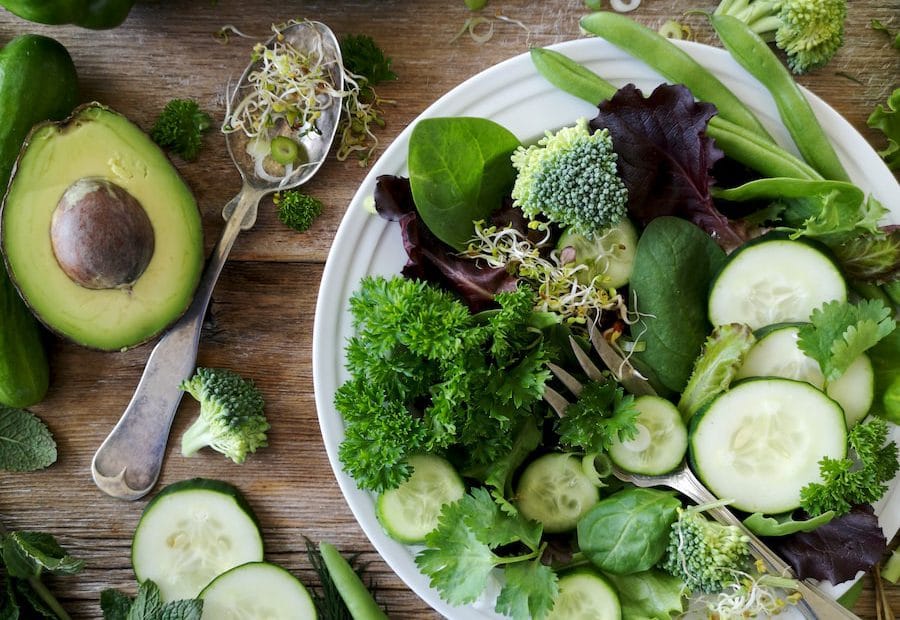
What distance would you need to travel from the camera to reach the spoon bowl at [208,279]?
2029 mm

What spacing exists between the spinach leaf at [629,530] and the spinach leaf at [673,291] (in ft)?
1.00

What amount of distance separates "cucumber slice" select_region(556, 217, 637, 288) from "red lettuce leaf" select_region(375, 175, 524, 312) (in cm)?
16

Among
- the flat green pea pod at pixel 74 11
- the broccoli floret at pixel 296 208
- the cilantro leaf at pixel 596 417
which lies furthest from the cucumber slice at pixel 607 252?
the flat green pea pod at pixel 74 11

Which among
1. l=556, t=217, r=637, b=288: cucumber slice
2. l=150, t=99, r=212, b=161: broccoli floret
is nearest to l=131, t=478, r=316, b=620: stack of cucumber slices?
l=150, t=99, r=212, b=161: broccoli floret

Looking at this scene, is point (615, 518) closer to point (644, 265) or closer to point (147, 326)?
point (644, 265)

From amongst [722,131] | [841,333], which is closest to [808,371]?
[841,333]

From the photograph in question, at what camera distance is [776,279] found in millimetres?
1810

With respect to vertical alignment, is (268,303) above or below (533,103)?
below

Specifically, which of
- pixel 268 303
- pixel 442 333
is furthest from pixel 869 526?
pixel 268 303

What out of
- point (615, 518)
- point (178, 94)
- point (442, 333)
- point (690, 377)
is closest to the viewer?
point (442, 333)

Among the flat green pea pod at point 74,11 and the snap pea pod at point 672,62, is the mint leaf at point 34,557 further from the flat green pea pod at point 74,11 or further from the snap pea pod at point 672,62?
the snap pea pod at point 672,62

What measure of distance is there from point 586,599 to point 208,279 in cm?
132

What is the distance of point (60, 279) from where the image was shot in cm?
182

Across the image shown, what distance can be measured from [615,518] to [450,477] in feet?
1.36
